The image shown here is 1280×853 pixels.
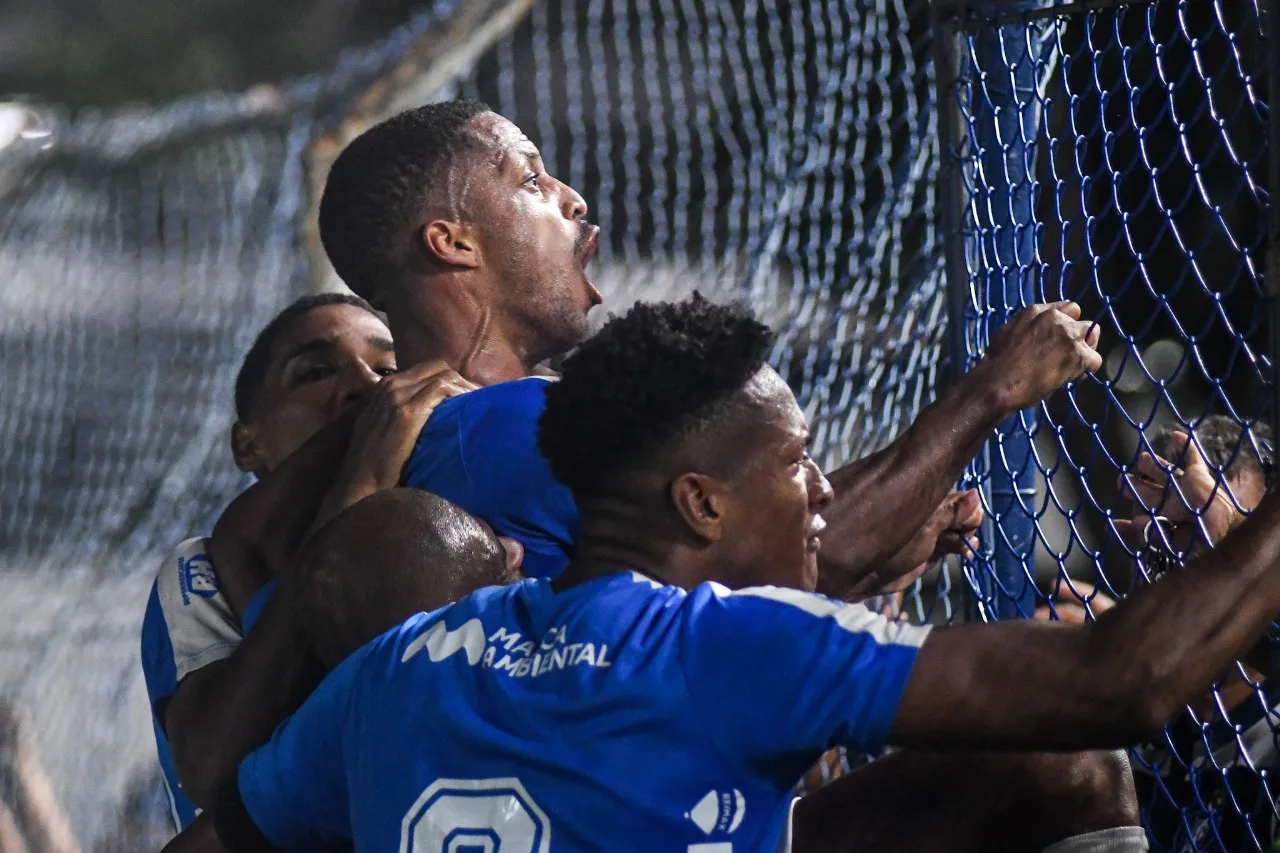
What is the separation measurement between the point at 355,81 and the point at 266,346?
76.6 inches

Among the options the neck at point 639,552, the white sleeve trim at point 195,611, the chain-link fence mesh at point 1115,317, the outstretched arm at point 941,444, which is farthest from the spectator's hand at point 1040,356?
the white sleeve trim at point 195,611

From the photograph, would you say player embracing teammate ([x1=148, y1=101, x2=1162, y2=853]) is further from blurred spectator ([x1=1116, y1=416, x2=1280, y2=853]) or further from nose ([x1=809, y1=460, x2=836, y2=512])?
blurred spectator ([x1=1116, y1=416, x2=1280, y2=853])

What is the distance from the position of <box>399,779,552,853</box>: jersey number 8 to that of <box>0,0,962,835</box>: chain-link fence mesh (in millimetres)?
3254

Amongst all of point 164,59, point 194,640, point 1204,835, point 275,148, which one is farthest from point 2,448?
point 164,59

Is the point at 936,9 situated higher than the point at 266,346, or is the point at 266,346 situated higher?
the point at 936,9

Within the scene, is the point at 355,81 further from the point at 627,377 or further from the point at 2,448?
the point at 627,377

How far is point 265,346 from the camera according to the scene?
395 cm

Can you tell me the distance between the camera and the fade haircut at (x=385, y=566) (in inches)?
97.1

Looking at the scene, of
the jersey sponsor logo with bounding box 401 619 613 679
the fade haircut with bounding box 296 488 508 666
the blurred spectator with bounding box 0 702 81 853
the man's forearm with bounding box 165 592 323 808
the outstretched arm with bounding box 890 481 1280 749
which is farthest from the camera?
the blurred spectator with bounding box 0 702 81 853

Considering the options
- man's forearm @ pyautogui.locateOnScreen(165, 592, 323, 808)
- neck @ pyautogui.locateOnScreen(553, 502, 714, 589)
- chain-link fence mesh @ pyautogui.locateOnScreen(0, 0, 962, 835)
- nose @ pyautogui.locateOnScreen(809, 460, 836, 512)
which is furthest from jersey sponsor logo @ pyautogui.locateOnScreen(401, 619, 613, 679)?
chain-link fence mesh @ pyautogui.locateOnScreen(0, 0, 962, 835)

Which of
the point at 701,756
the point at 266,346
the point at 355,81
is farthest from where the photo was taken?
the point at 355,81

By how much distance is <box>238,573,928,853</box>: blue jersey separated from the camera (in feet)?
6.34

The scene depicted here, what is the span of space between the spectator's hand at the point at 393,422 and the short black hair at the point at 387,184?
0.37 meters

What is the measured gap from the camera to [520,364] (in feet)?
10.5
